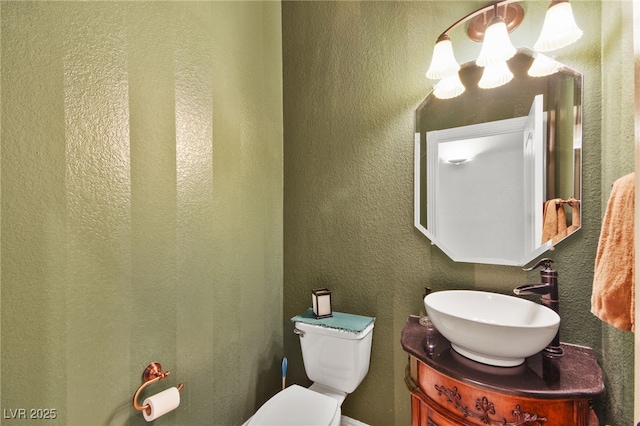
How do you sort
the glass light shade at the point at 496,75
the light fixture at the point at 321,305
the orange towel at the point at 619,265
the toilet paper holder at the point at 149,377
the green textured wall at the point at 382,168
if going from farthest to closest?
the light fixture at the point at 321,305 → the glass light shade at the point at 496,75 → the green textured wall at the point at 382,168 → the toilet paper holder at the point at 149,377 → the orange towel at the point at 619,265

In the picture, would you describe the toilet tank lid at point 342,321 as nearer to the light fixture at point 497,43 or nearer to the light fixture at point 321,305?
the light fixture at point 321,305

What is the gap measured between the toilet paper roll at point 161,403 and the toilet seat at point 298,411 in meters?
0.34

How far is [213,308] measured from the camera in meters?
1.41

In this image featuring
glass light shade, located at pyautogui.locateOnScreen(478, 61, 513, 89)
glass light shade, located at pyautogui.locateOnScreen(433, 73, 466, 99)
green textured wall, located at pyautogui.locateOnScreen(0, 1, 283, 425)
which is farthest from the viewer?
glass light shade, located at pyautogui.locateOnScreen(433, 73, 466, 99)

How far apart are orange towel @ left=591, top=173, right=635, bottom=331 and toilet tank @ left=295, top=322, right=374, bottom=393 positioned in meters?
0.96

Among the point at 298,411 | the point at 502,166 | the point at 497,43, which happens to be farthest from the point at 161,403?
the point at 497,43

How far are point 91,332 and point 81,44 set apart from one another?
0.98m

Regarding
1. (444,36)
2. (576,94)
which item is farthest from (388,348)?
(444,36)

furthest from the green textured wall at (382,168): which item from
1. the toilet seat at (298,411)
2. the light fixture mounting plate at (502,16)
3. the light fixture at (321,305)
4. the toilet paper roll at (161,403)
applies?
the toilet paper roll at (161,403)

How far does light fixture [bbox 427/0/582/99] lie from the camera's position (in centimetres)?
111

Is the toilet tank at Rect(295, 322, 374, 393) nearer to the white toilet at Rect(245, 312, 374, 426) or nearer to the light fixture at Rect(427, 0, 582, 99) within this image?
the white toilet at Rect(245, 312, 374, 426)

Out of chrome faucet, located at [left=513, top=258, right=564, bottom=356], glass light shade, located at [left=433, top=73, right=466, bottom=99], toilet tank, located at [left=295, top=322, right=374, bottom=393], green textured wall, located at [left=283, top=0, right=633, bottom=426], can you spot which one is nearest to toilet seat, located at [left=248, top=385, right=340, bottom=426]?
toilet tank, located at [left=295, top=322, right=374, bottom=393]

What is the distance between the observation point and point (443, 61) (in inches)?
53.8

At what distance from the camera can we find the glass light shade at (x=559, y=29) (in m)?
1.09
